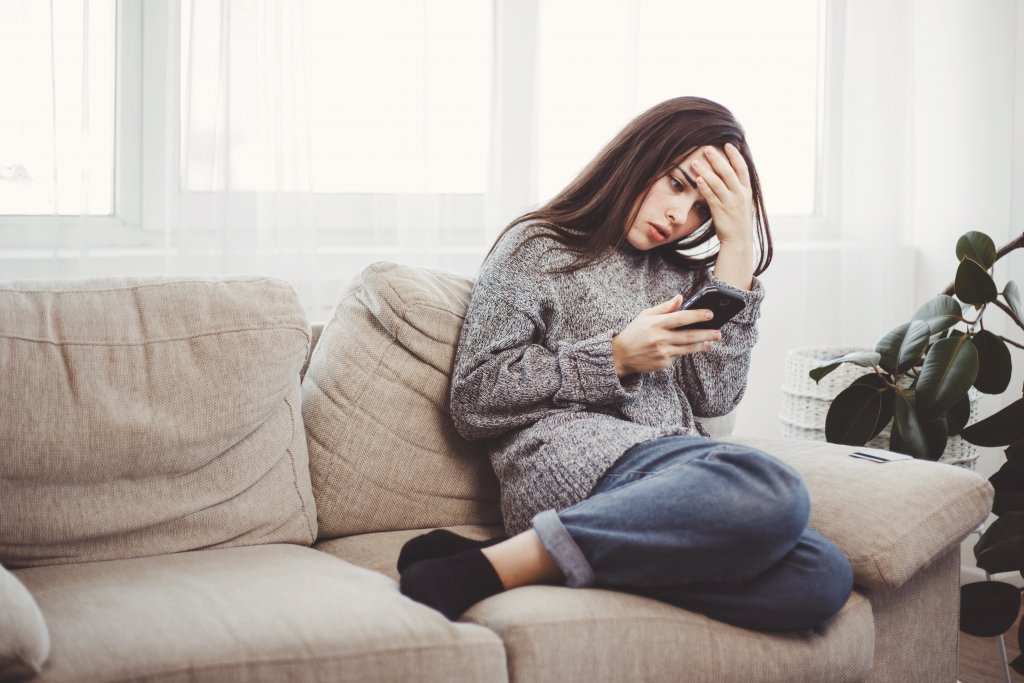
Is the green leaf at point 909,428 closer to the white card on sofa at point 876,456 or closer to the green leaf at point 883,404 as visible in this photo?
the green leaf at point 883,404

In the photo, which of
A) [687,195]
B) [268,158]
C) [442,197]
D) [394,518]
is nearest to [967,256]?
[687,195]

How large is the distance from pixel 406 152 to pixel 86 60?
27.3 inches

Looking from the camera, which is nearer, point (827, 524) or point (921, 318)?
point (827, 524)

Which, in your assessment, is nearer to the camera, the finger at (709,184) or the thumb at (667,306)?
the thumb at (667,306)

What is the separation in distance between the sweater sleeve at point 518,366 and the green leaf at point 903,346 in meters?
0.76

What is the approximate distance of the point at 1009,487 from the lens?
210cm

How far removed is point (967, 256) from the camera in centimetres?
215

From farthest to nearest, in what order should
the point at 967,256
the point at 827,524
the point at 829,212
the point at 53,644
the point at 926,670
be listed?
the point at 829,212 < the point at 967,256 < the point at 926,670 < the point at 827,524 < the point at 53,644

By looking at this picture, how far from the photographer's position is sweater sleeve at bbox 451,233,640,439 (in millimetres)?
1631

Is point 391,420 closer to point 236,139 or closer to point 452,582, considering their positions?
point 452,582

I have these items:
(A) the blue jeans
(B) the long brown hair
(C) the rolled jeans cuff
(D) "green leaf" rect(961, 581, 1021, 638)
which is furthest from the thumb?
(D) "green leaf" rect(961, 581, 1021, 638)

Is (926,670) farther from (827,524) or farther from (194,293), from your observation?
(194,293)

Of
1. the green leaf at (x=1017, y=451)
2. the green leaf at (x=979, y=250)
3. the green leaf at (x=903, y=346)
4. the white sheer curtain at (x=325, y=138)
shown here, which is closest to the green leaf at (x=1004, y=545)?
the green leaf at (x=1017, y=451)

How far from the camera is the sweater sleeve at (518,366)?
163 cm
